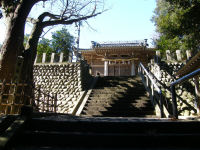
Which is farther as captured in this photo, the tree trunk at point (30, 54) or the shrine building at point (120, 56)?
the shrine building at point (120, 56)

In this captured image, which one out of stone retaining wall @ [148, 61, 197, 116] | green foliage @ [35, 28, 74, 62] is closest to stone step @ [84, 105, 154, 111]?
stone retaining wall @ [148, 61, 197, 116]

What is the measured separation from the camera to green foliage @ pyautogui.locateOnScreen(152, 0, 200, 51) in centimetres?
898

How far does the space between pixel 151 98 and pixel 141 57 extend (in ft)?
32.8

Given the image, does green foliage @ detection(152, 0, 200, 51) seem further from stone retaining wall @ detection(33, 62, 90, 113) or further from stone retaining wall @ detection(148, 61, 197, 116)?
stone retaining wall @ detection(33, 62, 90, 113)

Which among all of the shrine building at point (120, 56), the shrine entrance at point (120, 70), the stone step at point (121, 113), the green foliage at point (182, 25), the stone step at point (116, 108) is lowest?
the stone step at point (121, 113)

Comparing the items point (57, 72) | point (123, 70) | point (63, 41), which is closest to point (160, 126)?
point (57, 72)

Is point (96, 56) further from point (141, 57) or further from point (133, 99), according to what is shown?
point (133, 99)

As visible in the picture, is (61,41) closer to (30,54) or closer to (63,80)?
(63,80)

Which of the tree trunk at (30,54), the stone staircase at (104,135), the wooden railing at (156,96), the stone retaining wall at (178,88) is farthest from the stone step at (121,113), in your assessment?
the stone staircase at (104,135)

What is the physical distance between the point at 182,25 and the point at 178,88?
184 inches

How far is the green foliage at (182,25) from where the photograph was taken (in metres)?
8.98

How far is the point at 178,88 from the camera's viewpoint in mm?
8781

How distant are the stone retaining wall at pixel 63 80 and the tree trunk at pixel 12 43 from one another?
4611 millimetres

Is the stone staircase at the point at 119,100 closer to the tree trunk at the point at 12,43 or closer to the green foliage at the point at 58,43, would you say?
the tree trunk at the point at 12,43
